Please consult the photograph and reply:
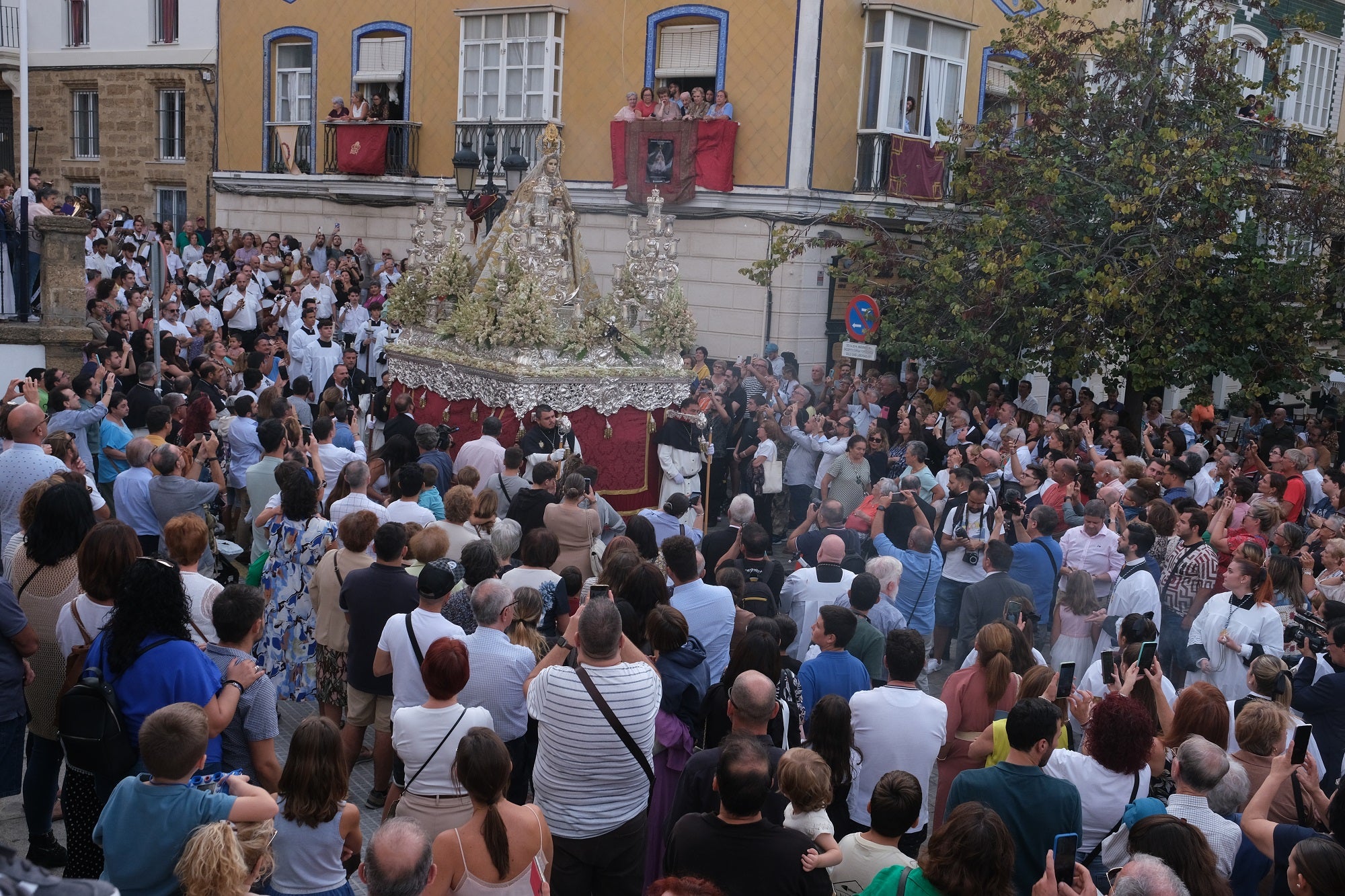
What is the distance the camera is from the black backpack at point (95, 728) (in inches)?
172

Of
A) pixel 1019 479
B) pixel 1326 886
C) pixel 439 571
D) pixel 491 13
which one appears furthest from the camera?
pixel 491 13

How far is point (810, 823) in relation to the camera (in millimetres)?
4152

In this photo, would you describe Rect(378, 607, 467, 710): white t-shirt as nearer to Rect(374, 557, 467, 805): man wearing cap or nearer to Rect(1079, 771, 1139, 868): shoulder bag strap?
Rect(374, 557, 467, 805): man wearing cap

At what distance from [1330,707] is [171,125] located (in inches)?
939

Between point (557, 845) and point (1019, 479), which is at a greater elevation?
point (1019, 479)

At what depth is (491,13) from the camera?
66.0ft

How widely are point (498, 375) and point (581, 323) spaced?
1025 mm

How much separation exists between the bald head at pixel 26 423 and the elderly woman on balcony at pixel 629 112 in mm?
12510

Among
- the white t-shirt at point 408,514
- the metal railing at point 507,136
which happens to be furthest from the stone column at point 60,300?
the metal railing at point 507,136

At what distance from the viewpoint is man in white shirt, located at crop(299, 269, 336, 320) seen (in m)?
17.2

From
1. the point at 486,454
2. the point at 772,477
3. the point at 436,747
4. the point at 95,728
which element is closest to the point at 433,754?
the point at 436,747

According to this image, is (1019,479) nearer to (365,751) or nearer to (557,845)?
(365,751)

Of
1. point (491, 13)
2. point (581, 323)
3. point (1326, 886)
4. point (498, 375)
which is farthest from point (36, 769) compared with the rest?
point (491, 13)

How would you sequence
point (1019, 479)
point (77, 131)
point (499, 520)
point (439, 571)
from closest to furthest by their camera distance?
point (439, 571)
point (499, 520)
point (1019, 479)
point (77, 131)
